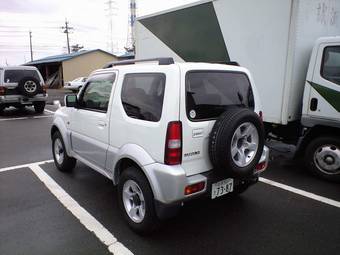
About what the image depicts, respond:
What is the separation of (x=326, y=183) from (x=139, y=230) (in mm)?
3212

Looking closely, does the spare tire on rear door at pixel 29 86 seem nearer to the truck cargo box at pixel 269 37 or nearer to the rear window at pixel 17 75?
the rear window at pixel 17 75

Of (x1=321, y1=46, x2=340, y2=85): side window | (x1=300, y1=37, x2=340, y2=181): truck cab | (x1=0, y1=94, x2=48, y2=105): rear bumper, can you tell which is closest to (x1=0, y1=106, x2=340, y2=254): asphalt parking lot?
(x1=300, y1=37, x2=340, y2=181): truck cab

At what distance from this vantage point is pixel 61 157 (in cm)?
522

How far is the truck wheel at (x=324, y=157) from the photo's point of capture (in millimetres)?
4684

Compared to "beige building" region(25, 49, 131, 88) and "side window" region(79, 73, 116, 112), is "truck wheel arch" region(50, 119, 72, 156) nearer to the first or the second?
"side window" region(79, 73, 116, 112)

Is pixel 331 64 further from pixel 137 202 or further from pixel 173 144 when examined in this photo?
pixel 137 202

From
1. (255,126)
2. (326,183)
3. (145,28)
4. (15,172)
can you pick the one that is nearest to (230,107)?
(255,126)

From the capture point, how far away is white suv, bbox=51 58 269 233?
2.79 m

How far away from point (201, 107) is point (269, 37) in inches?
107

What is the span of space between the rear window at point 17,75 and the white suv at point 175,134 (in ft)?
33.1

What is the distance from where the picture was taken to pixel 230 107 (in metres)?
3.23

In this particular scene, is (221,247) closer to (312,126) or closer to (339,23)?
(312,126)

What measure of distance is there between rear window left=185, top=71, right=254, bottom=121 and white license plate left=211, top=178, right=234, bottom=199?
Answer: 2.30 ft

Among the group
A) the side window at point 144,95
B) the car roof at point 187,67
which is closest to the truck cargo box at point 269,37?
the car roof at point 187,67
